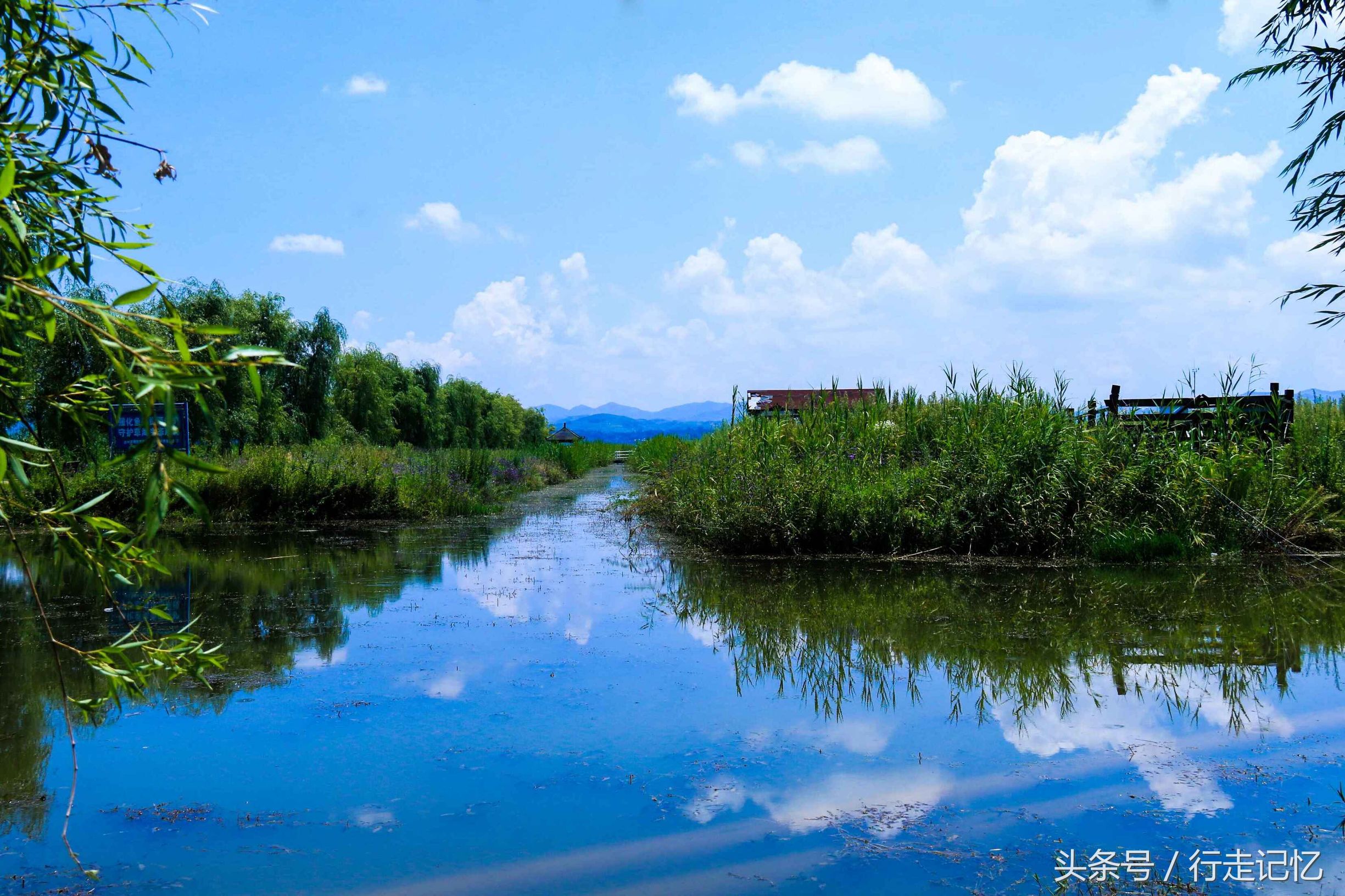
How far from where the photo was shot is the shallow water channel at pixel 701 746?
128 inches

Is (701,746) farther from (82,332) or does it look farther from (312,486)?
(312,486)

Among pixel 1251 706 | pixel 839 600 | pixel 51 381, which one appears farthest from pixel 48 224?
pixel 51 381

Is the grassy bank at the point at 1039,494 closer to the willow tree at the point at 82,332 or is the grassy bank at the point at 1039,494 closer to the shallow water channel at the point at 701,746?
the shallow water channel at the point at 701,746

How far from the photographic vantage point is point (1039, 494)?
9844mm

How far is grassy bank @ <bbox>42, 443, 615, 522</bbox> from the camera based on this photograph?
1308 cm

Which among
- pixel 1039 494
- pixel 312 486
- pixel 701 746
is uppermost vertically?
pixel 312 486

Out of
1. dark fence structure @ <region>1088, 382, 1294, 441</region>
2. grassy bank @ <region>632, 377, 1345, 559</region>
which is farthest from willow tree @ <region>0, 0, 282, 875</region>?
dark fence structure @ <region>1088, 382, 1294, 441</region>

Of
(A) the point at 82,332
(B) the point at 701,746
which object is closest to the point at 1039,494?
(B) the point at 701,746

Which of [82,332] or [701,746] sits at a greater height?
[82,332]

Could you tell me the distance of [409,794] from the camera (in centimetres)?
382

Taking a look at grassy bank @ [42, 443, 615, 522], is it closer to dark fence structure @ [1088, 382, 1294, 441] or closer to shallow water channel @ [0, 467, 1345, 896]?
shallow water channel @ [0, 467, 1345, 896]

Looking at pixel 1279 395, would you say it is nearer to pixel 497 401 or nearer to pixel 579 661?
pixel 579 661

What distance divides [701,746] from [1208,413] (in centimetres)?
922

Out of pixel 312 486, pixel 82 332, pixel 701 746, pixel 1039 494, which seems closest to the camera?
pixel 82 332
